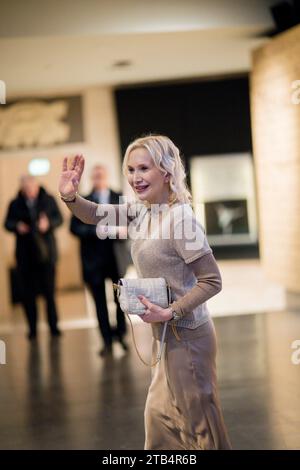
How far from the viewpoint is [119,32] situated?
7.61m

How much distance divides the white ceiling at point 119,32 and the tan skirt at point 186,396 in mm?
5677

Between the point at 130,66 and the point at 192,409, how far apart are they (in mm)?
8579

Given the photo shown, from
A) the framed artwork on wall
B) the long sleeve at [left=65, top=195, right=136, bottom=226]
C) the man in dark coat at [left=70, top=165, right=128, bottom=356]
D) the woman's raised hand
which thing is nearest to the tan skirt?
the long sleeve at [left=65, top=195, right=136, bottom=226]

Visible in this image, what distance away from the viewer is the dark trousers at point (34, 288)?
742 centimetres

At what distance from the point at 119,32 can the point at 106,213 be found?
5520mm

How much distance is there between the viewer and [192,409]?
2.40m

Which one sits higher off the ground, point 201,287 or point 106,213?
point 106,213

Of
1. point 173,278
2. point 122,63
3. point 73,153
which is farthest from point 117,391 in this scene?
point 73,153

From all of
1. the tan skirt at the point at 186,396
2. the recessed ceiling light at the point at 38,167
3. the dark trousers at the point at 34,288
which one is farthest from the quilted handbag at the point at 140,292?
the recessed ceiling light at the point at 38,167

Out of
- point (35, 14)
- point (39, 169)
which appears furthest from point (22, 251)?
point (39, 169)

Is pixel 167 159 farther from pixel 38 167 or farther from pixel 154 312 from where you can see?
pixel 38 167

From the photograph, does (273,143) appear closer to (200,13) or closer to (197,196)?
(200,13)

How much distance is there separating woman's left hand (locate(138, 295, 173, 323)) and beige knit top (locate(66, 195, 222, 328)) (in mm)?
32

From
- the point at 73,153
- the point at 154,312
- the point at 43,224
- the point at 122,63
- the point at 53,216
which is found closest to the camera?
the point at 154,312
